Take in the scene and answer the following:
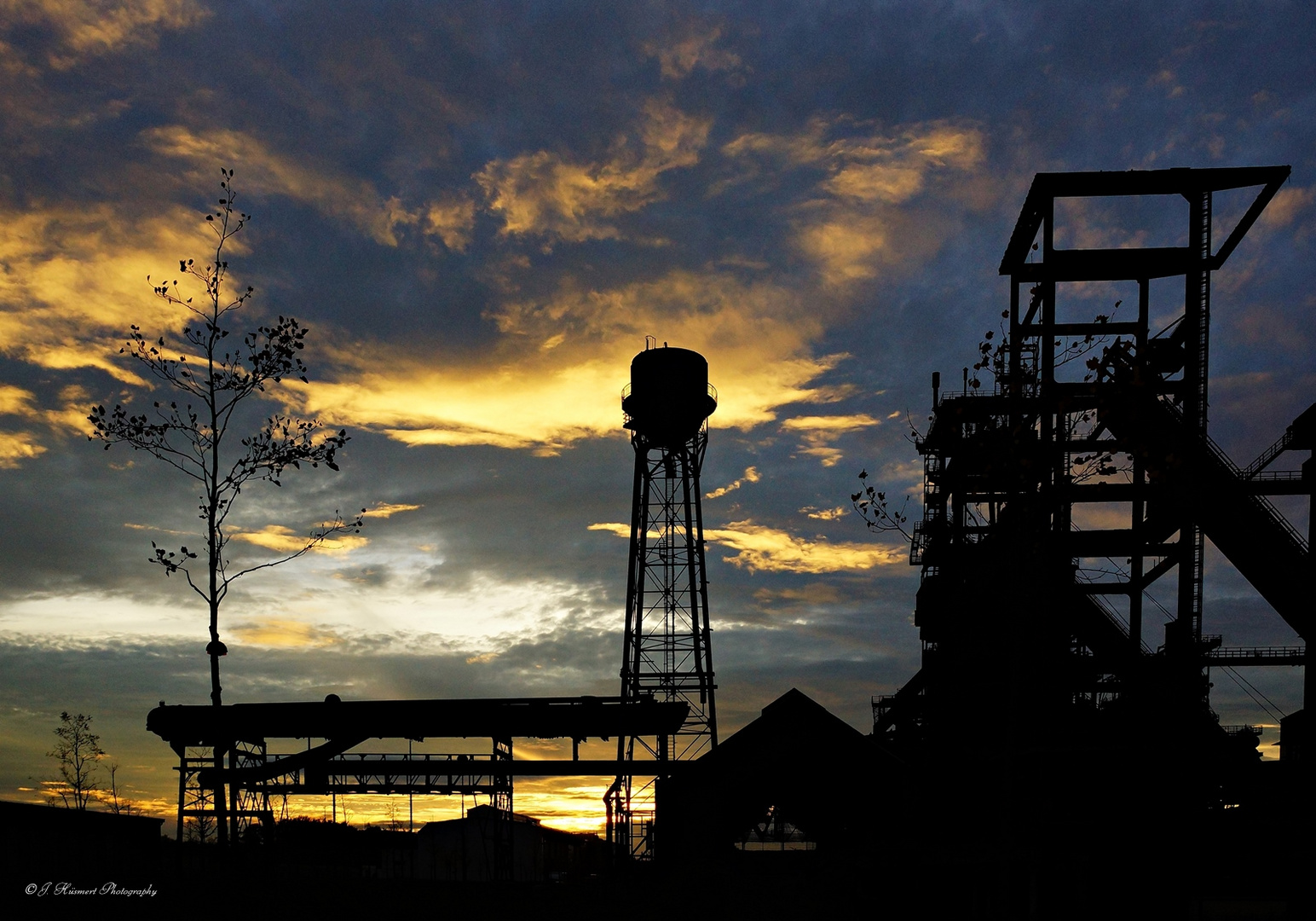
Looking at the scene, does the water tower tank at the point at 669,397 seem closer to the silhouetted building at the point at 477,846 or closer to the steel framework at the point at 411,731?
the steel framework at the point at 411,731

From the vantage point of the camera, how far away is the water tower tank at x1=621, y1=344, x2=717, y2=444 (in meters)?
41.2

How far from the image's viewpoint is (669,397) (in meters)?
41.3

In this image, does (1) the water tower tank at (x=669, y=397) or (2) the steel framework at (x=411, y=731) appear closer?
(2) the steel framework at (x=411, y=731)

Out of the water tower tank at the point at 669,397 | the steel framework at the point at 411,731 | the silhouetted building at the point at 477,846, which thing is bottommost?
the silhouetted building at the point at 477,846

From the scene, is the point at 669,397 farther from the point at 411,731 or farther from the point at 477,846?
the point at 477,846

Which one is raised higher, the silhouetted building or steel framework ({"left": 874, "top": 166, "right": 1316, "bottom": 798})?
steel framework ({"left": 874, "top": 166, "right": 1316, "bottom": 798})

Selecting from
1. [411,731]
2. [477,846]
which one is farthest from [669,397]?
[477,846]

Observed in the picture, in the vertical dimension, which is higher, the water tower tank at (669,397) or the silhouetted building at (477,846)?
the water tower tank at (669,397)

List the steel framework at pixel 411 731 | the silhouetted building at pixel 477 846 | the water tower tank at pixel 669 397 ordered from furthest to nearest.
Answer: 1. the silhouetted building at pixel 477 846
2. the water tower tank at pixel 669 397
3. the steel framework at pixel 411 731

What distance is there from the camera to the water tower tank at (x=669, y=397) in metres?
41.2

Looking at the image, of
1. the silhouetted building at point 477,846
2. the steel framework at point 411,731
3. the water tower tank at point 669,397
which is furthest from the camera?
the silhouetted building at point 477,846

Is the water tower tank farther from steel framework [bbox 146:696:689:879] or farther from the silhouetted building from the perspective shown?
the silhouetted building

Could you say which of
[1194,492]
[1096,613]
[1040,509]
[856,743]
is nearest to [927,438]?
[1096,613]

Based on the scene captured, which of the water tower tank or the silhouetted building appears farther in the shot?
the silhouetted building
